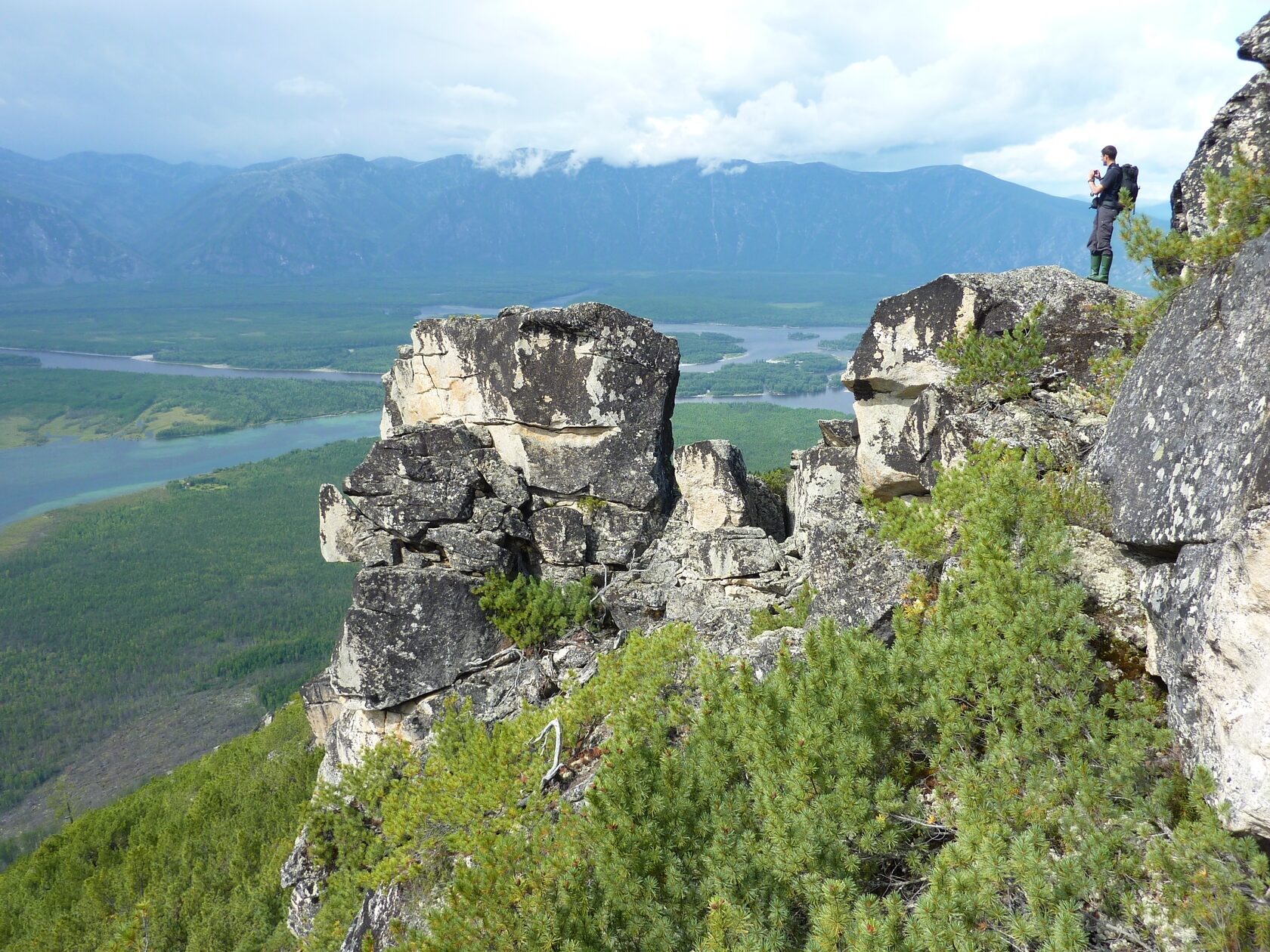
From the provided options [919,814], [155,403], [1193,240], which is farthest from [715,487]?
[155,403]

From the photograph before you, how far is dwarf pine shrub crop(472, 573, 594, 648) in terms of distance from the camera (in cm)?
1873

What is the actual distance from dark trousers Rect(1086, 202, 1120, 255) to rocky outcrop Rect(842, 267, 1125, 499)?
0.88 meters

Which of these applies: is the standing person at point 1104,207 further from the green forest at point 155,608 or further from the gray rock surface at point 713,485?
the green forest at point 155,608

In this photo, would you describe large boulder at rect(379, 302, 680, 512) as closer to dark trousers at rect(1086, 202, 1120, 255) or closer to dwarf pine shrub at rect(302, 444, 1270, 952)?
dark trousers at rect(1086, 202, 1120, 255)

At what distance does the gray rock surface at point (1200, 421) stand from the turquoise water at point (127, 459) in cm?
14148

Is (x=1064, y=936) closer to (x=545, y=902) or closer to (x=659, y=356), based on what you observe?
(x=545, y=902)

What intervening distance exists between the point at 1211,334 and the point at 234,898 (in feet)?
77.2

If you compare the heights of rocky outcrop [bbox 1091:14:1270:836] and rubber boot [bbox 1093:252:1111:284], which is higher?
rubber boot [bbox 1093:252:1111:284]

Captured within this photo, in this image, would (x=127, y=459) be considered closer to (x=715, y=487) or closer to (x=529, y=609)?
(x=529, y=609)

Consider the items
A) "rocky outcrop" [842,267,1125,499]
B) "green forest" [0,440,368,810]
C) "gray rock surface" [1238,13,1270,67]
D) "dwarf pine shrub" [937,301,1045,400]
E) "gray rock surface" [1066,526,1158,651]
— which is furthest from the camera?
"green forest" [0,440,368,810]

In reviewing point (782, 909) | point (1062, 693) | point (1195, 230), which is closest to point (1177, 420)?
point (1062, 693)

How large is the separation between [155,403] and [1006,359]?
196 metres

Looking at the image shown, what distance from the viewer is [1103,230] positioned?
1532cm

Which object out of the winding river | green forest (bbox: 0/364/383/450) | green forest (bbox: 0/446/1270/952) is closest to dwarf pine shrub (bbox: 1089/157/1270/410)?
green forest (bbox: 0/446/1270/952)
